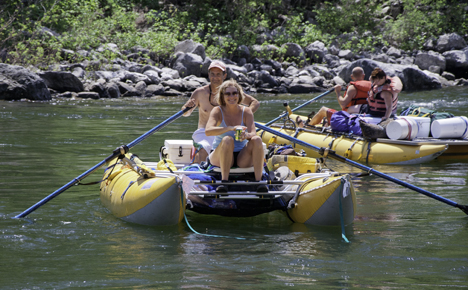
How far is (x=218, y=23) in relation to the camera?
25516mm

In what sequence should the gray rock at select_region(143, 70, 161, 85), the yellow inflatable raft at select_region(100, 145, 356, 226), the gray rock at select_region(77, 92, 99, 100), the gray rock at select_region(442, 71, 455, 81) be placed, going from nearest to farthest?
the yellow inflatable raft at select_region(100, 145, 356, 226) < the gray rock at select_region(77, 92, 99, 100) < the gray rock at select_region(143, 70, 161, 85) < the gray rock at select_region(442, 71, 455, 81)

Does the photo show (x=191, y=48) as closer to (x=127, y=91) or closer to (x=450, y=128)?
(x=127, y=91)

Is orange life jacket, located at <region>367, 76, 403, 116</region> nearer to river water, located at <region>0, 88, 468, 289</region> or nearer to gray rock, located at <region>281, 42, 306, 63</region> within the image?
river water, located at <region>0, 88, 468, 289</region>

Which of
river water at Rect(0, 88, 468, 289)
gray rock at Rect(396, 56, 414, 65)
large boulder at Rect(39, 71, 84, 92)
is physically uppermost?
gray rock at Rect(396, 56, 414, 65)

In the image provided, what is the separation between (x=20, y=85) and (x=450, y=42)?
18609mm

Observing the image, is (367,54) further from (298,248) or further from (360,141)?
(298,248)

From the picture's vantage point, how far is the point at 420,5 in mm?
28875

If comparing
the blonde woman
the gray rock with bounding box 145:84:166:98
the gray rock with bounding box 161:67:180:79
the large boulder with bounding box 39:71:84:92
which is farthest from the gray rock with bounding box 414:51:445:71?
the blonde woman

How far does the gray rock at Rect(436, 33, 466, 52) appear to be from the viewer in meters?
25.6

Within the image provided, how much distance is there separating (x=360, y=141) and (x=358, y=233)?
393 cm

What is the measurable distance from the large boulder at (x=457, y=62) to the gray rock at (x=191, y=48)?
10596 mm

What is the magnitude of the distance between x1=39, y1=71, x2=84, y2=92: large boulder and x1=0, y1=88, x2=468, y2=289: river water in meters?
10.4

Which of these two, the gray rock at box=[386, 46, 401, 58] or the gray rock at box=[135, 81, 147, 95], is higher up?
the gray rock at box=[386, 46, 401, 58]

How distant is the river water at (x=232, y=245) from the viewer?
371cm
